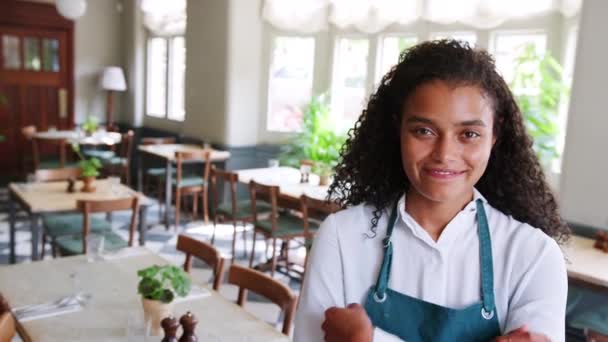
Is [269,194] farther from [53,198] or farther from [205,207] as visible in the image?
[205,207]

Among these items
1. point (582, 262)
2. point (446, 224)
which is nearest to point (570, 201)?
point (582, 262)

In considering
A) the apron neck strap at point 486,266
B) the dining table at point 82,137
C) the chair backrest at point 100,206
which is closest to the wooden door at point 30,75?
the dining table at point 82,137

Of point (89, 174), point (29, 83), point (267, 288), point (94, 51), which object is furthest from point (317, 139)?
point (29, 83)

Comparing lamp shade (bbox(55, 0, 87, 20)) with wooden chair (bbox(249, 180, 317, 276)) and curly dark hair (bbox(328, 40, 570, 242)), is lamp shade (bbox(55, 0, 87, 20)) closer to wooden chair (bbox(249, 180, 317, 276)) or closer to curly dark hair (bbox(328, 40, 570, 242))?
wooden chair (bbox(249, 180, 317, 276))

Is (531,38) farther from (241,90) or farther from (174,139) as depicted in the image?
(174,139)

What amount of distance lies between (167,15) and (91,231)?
183 inches

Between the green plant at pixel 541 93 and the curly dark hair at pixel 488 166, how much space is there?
133 inches

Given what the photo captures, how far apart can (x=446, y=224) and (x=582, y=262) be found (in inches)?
87.4

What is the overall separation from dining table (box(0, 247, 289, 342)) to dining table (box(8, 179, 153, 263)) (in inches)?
47.3

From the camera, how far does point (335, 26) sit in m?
6.75

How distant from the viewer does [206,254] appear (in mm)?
2783

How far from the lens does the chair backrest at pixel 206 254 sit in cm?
266

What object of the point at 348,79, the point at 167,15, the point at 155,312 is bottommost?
the point at 155,312

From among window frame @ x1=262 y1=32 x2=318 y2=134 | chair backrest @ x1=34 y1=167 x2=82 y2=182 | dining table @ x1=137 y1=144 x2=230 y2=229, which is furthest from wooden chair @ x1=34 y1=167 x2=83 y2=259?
window frame @ x1=262 y1=32 x2=318 y2=134
